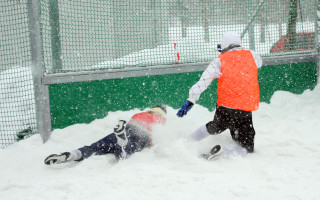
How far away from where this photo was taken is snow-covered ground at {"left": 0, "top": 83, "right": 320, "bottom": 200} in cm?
280

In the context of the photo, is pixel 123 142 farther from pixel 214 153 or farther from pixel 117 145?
pixel 214 153

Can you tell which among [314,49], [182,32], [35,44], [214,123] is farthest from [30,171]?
[314,49]

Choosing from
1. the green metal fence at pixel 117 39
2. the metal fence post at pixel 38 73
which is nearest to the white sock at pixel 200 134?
the green metal fence at pixel 117 39

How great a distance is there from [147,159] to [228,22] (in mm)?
3309

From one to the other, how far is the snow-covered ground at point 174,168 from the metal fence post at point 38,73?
0.58 ft

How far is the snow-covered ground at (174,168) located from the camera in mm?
2803

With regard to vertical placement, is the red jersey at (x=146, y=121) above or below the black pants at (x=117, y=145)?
above

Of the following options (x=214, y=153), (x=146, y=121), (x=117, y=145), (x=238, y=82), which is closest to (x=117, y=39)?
(x=146, y=121)

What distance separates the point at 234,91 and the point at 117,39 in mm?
2369

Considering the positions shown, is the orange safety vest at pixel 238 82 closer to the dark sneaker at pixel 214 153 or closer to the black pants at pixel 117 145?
the dark sneaker at pixel 214 153

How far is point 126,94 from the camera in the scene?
17.1 feet

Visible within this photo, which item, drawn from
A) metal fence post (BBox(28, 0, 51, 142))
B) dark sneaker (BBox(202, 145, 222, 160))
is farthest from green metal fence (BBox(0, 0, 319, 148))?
dark sneaker (BBox(202, 145, 222, 160))

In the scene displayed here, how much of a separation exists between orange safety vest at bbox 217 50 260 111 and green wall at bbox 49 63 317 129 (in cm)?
166

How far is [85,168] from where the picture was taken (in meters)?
3.63
